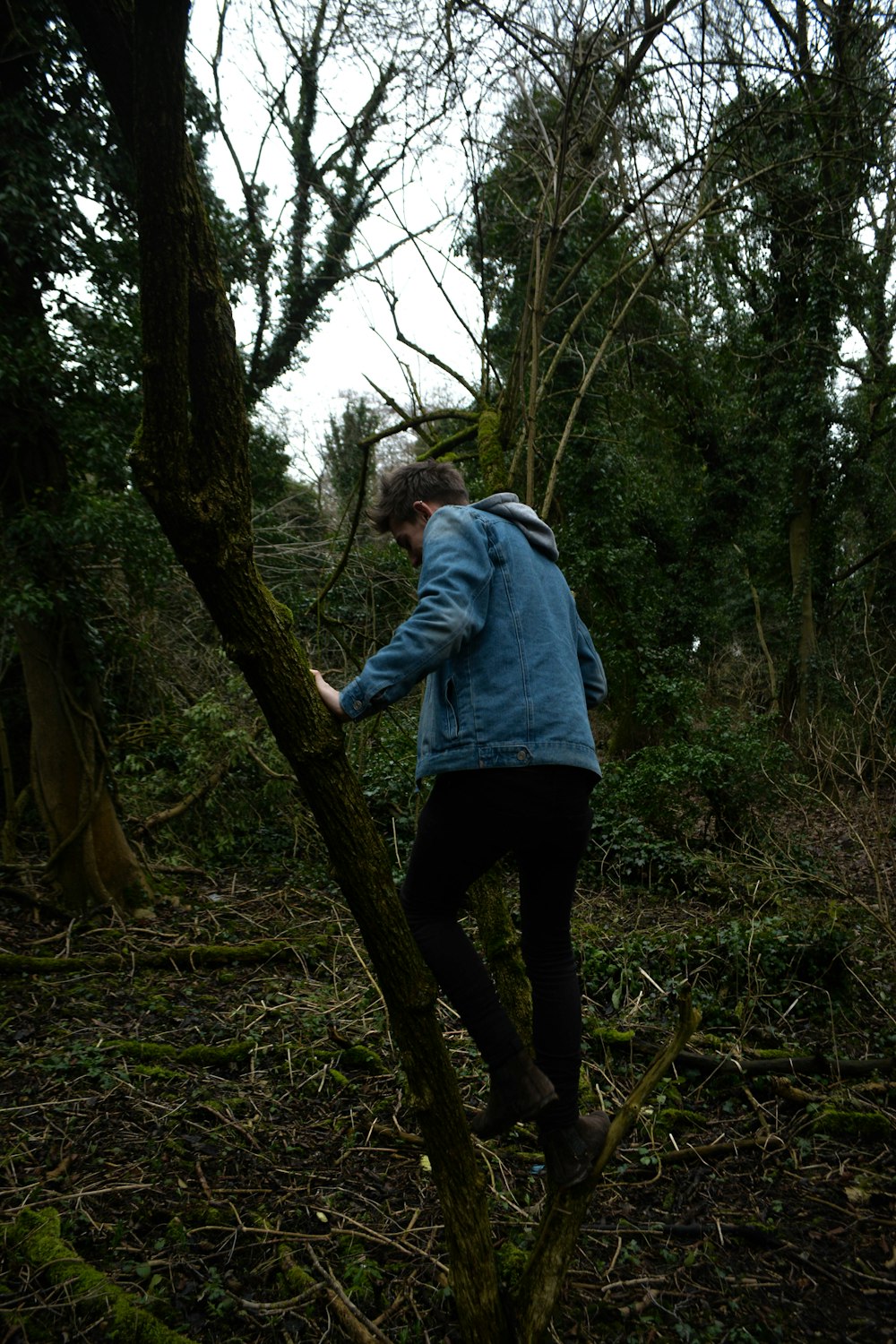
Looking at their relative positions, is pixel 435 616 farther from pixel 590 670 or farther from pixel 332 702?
pixel 590 670

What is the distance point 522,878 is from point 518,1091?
0.49m

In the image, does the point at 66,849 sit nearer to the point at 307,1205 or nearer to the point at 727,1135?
the point at 307,1205

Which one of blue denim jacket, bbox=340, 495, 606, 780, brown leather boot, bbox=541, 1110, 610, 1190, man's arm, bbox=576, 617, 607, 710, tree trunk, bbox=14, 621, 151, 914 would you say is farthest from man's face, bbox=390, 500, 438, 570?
tree trunk, bbox=14, 621, 151, 914

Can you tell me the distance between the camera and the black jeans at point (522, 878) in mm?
2117

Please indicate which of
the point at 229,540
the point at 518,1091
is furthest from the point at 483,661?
the point at 518,1091

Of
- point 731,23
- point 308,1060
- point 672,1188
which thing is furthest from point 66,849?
point 731,23

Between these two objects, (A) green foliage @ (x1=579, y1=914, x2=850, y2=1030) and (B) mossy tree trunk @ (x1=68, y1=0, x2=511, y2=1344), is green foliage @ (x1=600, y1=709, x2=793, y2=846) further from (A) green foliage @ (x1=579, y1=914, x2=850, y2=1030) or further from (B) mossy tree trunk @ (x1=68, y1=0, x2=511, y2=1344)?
(B) mossy tree trunk @ (x1=68, y1=0, x2=511, y2=1344)

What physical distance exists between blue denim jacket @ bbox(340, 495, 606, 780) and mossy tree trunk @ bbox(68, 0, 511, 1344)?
0.60 feet

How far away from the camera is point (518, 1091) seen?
215 centimetres

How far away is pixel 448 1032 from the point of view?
4.38 m

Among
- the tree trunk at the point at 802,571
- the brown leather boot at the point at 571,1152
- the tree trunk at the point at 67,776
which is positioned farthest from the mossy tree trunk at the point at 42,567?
the tree trunk at the point at 802,571

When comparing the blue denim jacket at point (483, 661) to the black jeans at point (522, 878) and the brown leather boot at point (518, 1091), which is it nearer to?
the black jeans at point (522, 878)

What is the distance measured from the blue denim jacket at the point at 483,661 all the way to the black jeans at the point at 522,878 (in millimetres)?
65

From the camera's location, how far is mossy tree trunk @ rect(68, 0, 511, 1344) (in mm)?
1589
